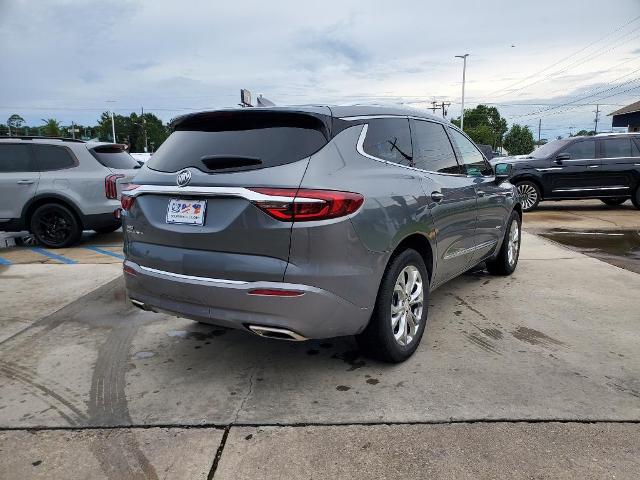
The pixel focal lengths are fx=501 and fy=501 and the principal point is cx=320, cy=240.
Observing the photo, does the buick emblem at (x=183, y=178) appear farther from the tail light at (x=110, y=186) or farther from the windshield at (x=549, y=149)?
the windshield at (x=549, y=149)

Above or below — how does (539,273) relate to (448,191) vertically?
below

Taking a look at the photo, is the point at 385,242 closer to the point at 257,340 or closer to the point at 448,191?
the point at 448,191

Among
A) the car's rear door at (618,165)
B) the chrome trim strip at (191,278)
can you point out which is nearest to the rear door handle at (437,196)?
the chrome trim strip at (191,278)

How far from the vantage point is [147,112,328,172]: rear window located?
2842mm

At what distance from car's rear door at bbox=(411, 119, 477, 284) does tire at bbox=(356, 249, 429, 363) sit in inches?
14.8

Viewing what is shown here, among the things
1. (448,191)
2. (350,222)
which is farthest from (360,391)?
(448,191)

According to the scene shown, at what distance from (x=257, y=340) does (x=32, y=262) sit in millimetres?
4637

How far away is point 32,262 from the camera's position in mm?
6867

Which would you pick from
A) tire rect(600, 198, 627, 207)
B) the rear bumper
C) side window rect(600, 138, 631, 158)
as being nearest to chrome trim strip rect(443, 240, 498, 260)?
the rear bumper

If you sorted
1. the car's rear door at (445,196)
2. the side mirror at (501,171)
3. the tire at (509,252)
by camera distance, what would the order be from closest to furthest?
the car's rear door at (445,196) < the side mirror at (501,171) < the tire at (509,252)

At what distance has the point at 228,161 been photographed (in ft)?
9.49

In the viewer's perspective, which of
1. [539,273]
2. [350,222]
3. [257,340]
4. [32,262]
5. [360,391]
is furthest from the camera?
[32,262]

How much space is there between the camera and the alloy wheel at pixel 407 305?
3289 millimetres

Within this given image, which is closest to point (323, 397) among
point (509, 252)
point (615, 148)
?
point (509, 252)
